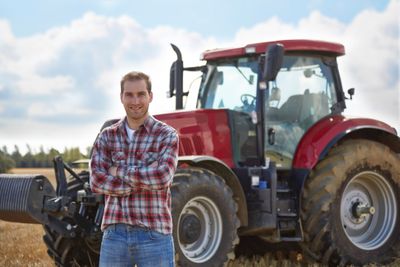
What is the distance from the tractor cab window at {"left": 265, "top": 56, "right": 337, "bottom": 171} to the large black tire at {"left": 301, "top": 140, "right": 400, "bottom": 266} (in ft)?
1.38

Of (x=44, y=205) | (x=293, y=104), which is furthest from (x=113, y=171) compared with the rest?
(x=293, y=104)

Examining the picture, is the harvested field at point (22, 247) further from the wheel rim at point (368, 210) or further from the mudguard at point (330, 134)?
the wheel rim at point (368, 210)

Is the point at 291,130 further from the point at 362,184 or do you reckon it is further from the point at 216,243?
the point at 216,243

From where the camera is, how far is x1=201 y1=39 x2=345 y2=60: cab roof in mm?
7613

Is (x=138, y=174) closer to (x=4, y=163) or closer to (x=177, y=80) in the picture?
(x=177, y=80)

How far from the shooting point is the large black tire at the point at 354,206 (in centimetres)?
748

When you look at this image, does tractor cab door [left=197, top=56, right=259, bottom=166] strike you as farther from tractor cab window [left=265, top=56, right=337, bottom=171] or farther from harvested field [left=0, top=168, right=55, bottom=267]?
harvested field [left=0, top=168, right=55, bottom=267]

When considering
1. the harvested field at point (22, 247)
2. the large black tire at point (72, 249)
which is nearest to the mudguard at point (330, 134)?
the large black tire at point (72, 249)

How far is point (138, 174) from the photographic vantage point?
11.6ft

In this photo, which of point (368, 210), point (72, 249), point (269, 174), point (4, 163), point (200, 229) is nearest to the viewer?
point (200, 229)

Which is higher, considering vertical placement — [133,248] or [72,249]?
[133,248]

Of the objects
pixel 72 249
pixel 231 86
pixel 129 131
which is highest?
pixel 231 86

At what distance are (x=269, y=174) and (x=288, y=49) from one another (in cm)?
147

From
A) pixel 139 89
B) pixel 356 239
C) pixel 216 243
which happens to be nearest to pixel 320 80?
pixel 356 239
